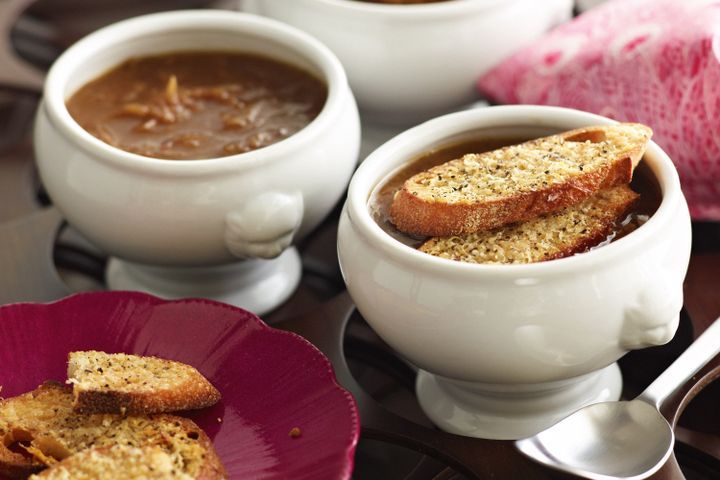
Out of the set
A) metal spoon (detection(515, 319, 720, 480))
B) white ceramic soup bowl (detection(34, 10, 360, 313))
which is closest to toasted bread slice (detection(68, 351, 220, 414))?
white ceramic soup bowl (detection(34, 10, 360, 313))

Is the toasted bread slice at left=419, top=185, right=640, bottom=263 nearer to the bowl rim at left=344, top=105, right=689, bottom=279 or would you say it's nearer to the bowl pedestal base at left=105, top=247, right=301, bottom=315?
the bowl rim at left=344, top=105, right=689, bottom=279

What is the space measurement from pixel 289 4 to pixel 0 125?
1.52ft

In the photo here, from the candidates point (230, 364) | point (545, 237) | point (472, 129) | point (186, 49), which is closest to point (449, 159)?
point (472, 129)

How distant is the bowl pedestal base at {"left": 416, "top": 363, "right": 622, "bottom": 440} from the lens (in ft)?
3.18

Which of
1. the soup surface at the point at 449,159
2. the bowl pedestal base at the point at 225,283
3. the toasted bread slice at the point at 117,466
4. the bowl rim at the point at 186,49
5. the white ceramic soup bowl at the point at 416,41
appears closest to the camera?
the toasted bread slice at the point at 117,466

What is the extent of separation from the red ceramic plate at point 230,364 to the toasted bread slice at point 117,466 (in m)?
0.06

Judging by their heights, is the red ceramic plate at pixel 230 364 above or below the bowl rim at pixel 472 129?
below

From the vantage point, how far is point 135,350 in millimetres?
996

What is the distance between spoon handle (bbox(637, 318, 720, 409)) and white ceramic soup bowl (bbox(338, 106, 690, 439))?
0.20 feet

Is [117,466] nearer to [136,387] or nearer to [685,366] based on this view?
[136,387]

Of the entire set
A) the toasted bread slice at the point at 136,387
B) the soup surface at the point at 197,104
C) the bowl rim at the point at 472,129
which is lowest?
the toasted bread slice at the point at 136,387

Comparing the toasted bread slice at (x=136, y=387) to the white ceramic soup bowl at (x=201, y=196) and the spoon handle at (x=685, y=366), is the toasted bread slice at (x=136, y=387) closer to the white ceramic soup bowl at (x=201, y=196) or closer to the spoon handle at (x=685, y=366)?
the white ceramic soup bowl at (x=201, y=196)

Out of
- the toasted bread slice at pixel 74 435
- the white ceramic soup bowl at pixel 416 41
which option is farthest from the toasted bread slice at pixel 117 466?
the white ceramic soup bowl at pixel 416 41

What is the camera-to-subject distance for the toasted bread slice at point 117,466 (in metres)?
0.83
